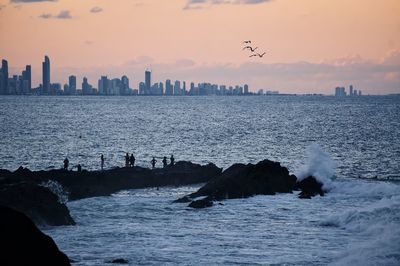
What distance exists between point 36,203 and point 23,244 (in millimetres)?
17759

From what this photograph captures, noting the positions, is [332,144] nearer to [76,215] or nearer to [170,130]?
[170,130]

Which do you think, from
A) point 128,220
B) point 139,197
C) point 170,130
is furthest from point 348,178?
point 170,130

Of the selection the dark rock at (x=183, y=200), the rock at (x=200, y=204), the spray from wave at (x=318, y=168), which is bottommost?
the dark rock at (x=183, y=200)

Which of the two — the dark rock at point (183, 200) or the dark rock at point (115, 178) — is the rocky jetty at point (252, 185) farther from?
the dark rock at point (115, 178)

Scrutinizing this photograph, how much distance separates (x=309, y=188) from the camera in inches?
1839

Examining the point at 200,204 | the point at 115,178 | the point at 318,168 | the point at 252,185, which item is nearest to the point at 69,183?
the point at 115,178

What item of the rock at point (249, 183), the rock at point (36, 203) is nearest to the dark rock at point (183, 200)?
the rock at point (249, 183)

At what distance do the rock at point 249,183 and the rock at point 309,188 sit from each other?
78cm

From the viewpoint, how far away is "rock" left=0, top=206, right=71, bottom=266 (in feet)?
53.0

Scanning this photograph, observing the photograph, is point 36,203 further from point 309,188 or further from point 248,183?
point 309,188

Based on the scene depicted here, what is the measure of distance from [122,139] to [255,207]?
221 feet

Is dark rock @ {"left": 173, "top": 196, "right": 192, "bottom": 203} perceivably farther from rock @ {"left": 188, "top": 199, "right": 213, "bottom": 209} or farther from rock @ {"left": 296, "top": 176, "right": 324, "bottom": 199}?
rock @ {"left": 296, "top": 176, "right": 324, "bottom": 199}

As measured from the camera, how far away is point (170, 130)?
130 m

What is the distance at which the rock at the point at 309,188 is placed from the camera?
147 feet
